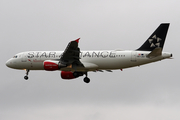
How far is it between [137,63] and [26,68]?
1735cm

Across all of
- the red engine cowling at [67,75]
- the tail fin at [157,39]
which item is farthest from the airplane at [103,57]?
the red engine cowling at [67,75]

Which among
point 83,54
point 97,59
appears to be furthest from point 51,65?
point 97,59

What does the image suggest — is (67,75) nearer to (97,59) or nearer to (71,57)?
(71,57)

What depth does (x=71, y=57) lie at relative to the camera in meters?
61.3

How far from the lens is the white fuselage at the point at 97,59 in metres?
60.5

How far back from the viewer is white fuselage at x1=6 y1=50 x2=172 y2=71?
60.5 meters

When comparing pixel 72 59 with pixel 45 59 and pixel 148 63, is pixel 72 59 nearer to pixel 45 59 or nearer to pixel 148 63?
pixel 45 59

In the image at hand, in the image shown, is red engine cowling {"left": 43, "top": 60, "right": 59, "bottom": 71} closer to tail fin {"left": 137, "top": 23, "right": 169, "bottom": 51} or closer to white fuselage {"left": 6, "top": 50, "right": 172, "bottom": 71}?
white fuselage {"left": 6, "top": 50, "right": 172, "bottom": 71}

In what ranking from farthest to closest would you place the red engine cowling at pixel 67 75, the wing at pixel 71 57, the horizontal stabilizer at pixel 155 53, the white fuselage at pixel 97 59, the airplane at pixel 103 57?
the red engine cowling at pixel 67 75
the white fuselage at pixel 97 59
the airplane at pixel 103 57
the wing at pixel 71 57
the horizontal stabilizer at pixel 155 53

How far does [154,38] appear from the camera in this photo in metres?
61.2

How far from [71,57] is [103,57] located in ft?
15.0

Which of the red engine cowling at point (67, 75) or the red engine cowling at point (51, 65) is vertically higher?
the red engine cowling at point (51, 65)

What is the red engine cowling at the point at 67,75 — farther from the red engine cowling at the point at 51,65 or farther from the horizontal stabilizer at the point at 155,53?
the horizontal stabilizer at the point at 155,53

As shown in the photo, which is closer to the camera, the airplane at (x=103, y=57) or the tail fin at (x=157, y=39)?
the airplane at (x=103, y=57)
